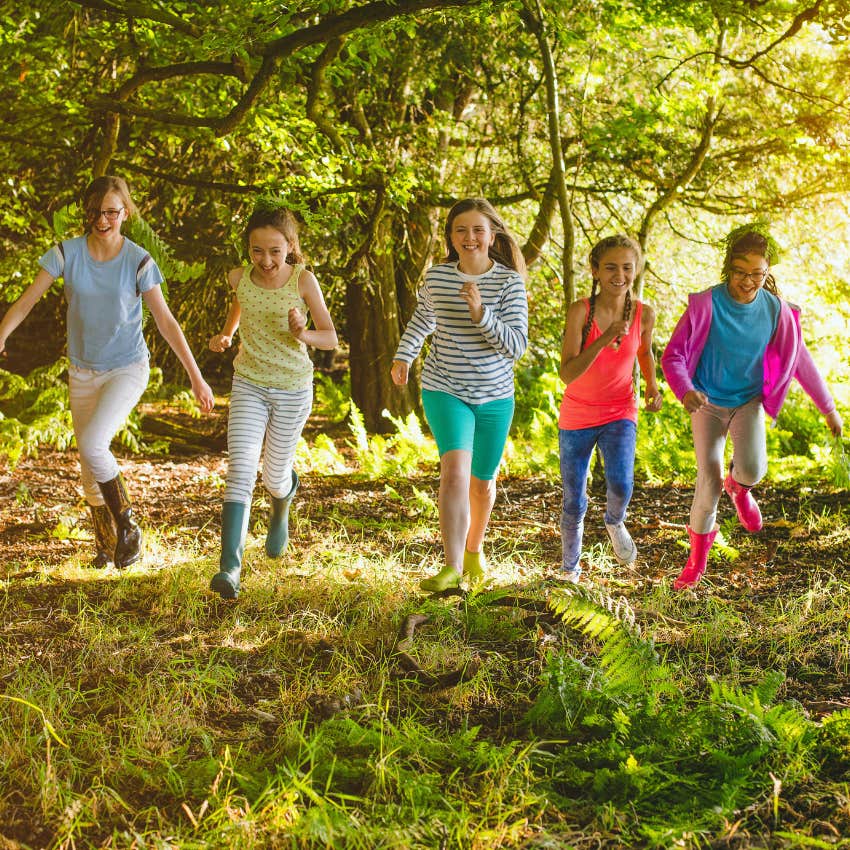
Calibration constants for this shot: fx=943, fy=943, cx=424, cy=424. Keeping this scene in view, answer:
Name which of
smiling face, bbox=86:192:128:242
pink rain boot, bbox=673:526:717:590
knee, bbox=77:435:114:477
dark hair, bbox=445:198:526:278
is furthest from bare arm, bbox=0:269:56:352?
pink rain boot, bbox=673:526:717:590

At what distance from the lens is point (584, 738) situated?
3.45 m

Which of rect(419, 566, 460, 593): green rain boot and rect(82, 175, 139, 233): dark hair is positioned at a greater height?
rect(82, 175, 139, 233): dark hair

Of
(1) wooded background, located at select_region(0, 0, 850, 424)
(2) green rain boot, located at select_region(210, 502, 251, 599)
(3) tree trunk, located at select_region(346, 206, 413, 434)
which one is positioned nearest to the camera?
(2) green rain boot, located at select_region(210, 502, 251, 599)

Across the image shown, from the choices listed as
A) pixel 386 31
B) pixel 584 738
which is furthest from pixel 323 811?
pixel 386 31

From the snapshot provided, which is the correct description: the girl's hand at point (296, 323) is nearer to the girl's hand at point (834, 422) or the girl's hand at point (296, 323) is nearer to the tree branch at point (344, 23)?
the tree branch at point (344, 23)

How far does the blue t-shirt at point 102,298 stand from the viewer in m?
5.10

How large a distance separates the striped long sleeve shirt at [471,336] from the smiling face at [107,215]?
170 centimetres

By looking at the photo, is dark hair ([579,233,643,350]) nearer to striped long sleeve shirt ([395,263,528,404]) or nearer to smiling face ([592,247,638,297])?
smiling face ([592,247,638,297])

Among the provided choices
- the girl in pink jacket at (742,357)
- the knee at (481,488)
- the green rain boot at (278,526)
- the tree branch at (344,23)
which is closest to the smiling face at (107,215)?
the green rain boot at (278,526)

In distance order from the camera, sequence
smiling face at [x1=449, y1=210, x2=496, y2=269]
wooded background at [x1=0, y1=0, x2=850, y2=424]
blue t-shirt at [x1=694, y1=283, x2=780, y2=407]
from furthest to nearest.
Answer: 1. wooded background at [x1=0, y1=0, x2=850, y2=424]
2. blue t-shirt at [x1=694, y1=283, x2=780, y2=407]
3. smiling face at [x1=449, y1=210, x2=496, y2=269]

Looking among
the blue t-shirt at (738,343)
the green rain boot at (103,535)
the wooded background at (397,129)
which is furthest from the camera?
the wooded background at (397,129)

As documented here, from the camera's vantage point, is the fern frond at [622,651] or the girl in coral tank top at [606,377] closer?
the fern frond at [622,651]

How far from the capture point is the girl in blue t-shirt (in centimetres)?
504

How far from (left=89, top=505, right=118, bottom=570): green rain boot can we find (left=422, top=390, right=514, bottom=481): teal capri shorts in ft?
6.83
